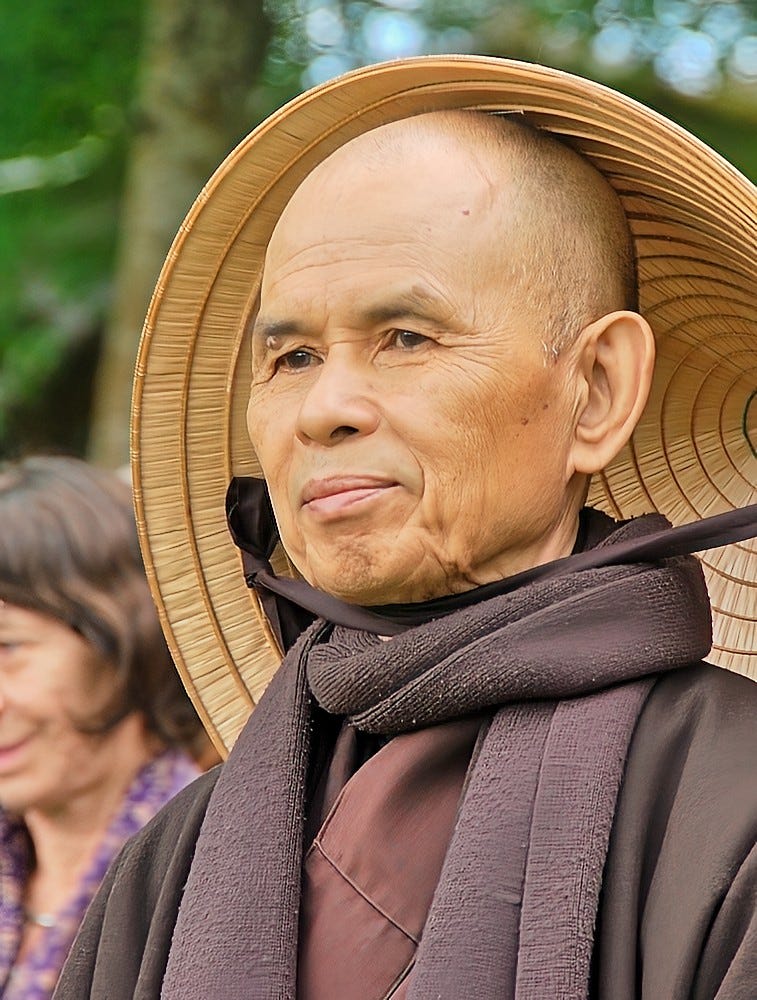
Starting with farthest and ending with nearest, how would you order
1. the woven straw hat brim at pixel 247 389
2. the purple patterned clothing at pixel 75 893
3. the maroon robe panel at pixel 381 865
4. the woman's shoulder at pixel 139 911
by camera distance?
1. the purple patterned clothing at pixel 75 893
2. the woven straw hat brim at pixel 247 389
3. the woman's shoulder at pixel 139 911
4. the maroon robe panel at pixel 381 865

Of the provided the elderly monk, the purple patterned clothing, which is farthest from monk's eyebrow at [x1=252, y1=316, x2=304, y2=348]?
the purple patterned clothing

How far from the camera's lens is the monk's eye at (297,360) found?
5.04 feet

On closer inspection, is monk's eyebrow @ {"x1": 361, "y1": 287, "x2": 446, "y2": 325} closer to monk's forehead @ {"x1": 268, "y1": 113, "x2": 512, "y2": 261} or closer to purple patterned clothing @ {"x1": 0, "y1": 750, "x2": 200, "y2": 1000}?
monk's forehead @ {"x1": 268, "y1": 113, "x2": 512, "y2": 261}

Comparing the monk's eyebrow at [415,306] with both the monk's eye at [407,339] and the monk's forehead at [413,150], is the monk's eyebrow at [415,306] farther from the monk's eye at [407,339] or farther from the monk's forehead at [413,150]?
the monk's forehead at [413,150]

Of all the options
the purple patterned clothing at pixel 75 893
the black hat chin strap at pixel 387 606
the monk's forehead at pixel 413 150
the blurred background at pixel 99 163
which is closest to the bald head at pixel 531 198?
the monk's forehead at pixel 413 150

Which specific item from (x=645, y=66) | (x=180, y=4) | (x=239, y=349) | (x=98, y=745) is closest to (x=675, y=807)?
(x=239, y=349)

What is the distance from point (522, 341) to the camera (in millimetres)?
1448

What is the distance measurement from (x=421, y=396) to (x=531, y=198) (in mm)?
240

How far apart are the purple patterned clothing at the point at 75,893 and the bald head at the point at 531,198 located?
145cm

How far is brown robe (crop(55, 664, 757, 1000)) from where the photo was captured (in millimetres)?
1187

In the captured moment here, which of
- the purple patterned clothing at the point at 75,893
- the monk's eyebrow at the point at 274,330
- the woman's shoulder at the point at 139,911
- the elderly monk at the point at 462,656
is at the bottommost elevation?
the purple patterned clothing at the point at 75,893

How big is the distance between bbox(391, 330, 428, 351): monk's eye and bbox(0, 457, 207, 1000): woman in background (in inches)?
63.6

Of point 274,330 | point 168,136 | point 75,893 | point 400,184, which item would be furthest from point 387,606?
point 168,136

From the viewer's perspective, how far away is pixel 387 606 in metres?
1.53
